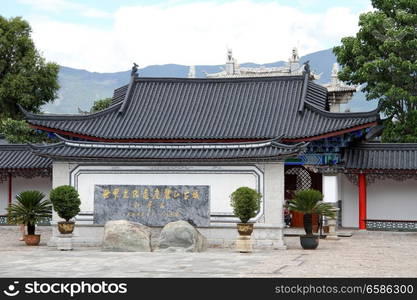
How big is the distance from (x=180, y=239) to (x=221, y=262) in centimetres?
329

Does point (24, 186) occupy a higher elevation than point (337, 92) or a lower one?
lower

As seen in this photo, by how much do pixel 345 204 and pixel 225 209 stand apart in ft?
33.4

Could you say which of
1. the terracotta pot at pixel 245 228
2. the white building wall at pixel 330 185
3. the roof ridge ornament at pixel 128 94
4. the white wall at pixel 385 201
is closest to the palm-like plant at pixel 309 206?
the terracotta pot at pixel 245 228

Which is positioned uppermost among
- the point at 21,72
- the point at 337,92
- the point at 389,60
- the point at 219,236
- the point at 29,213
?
the point at 337,92

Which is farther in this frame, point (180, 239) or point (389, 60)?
point (389, 60)

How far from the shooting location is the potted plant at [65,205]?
81.8ft

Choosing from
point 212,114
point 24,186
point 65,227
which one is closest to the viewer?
point 65,227

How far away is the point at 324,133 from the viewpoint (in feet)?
103

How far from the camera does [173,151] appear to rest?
26.8m

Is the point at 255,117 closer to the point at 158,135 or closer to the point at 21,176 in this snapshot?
the point at 158,135

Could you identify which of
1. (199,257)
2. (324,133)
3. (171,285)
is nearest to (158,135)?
(324,133)

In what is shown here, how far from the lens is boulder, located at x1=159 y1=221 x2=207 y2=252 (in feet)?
75.8

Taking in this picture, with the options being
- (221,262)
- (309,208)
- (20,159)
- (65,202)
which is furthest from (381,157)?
(20,159)

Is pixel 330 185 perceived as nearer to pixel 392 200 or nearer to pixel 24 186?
pixel 392 200
